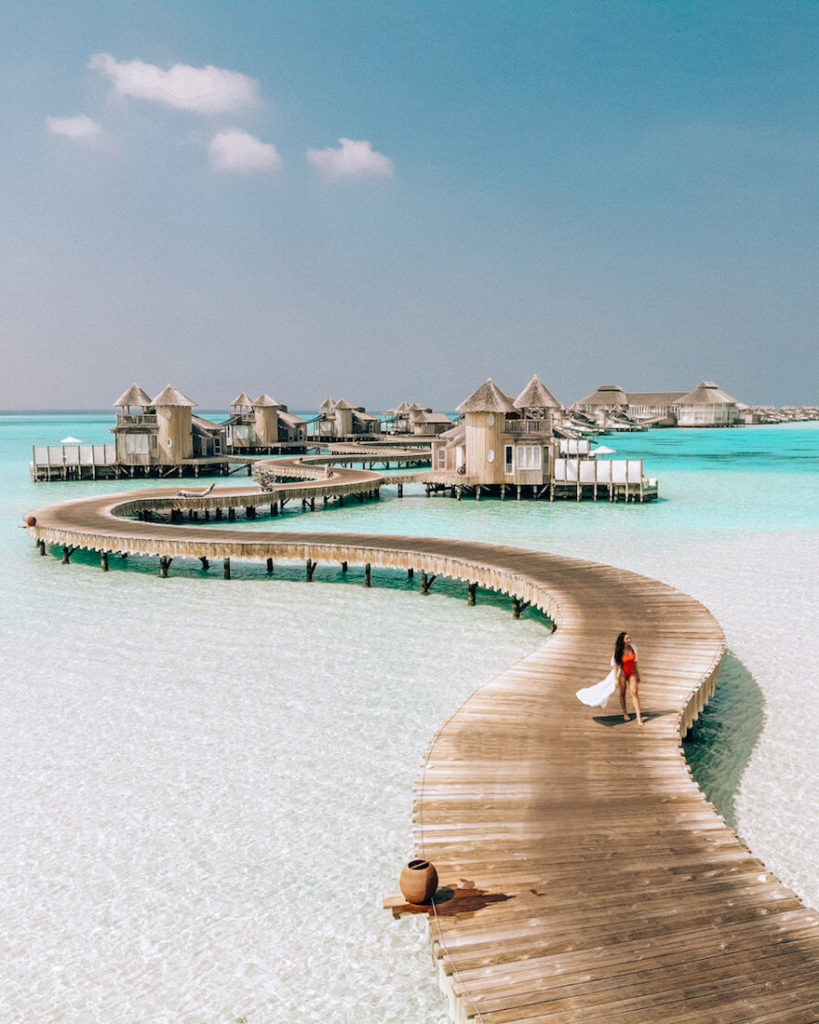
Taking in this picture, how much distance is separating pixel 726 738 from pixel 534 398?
4269 centimetres

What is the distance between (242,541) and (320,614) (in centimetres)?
559

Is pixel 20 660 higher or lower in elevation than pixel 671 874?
lower

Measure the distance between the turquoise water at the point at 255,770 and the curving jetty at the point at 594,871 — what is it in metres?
1.36

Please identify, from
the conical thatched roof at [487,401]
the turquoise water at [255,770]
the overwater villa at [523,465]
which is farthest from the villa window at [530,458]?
the turquoise water at [255,770]

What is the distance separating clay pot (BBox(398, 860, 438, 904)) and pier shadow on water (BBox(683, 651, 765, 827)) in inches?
211

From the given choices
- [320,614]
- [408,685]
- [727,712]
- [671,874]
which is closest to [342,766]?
[408,685]

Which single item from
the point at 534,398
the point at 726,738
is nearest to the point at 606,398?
the point at 534,398

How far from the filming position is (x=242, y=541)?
2469cm

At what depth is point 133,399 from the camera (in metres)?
56.3

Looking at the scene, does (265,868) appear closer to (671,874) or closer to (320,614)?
(671,874)

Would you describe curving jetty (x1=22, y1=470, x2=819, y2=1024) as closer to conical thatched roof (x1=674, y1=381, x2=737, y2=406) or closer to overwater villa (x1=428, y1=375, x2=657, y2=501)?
overwater villa (x1=428, y1=375, x2=657, y2=501)

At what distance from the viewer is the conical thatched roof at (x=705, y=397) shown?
16800cm

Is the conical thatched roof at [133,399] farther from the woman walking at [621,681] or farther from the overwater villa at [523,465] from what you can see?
the woman walking at [621,681]

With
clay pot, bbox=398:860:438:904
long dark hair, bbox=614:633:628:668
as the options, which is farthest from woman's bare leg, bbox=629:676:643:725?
clay pot, bbox=398:860:438:904
